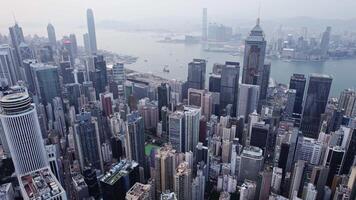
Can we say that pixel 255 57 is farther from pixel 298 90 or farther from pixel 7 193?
pixel 7 193

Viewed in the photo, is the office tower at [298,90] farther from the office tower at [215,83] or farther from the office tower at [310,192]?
the office tower at [310,192]

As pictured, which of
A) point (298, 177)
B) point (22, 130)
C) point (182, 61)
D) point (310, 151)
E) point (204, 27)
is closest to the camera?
point (22, 130)

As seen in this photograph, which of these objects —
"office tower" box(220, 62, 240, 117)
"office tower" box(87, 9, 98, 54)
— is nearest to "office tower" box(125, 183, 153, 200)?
"office tower" box(220, 62, 240, 117)

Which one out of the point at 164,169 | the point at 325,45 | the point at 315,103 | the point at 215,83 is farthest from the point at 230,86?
the point at 325,45

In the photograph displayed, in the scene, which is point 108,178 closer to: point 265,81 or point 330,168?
point 330,168

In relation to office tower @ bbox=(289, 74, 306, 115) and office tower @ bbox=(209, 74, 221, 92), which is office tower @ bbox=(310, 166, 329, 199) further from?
office tower @ bbox=(209, 74, 221, 92)

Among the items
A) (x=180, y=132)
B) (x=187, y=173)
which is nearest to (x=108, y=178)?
(x=187, y=173)
